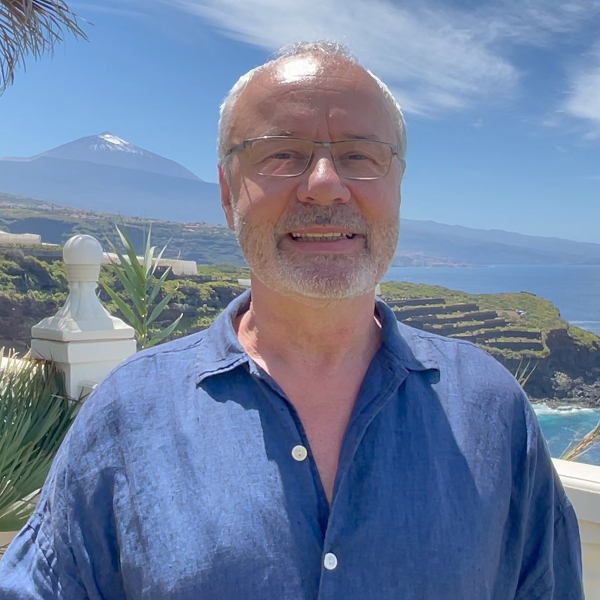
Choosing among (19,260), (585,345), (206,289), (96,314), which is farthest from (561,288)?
(96,314)

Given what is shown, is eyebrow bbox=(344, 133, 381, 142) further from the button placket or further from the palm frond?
the palm frond

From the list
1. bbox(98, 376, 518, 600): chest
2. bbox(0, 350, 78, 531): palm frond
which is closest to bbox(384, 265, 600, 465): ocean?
bbox(0, 350, 78, 531): palm frond

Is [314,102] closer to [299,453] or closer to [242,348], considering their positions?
[242,348]

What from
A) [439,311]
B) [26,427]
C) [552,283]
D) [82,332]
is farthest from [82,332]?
[552,283]

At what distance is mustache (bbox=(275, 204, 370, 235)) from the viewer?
A: 1.13 m

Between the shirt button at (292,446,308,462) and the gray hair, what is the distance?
0.59m

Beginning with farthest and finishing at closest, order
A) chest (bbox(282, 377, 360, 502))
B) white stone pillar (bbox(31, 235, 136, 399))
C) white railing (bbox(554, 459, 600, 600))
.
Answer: white stone pillar (bbox(31, 235, 136, 399)), white railing (bbox(554, 459, 600, 600)), chest (bbox(282, 377, 360, 502))

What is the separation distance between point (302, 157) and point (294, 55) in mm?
226

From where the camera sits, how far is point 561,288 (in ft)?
255

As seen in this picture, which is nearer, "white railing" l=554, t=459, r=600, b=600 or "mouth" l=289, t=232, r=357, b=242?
"mouth" l=289, t=232, r=357, b=242

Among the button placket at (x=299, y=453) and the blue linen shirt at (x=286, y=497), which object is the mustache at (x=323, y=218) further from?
Answer: the button placket at (x=299, y=453)

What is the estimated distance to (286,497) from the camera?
100 cm

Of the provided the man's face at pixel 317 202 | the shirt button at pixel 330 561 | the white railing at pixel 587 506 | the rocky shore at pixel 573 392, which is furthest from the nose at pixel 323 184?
the rocky shore at pixel 573 392

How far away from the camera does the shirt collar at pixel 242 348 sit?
113cm
